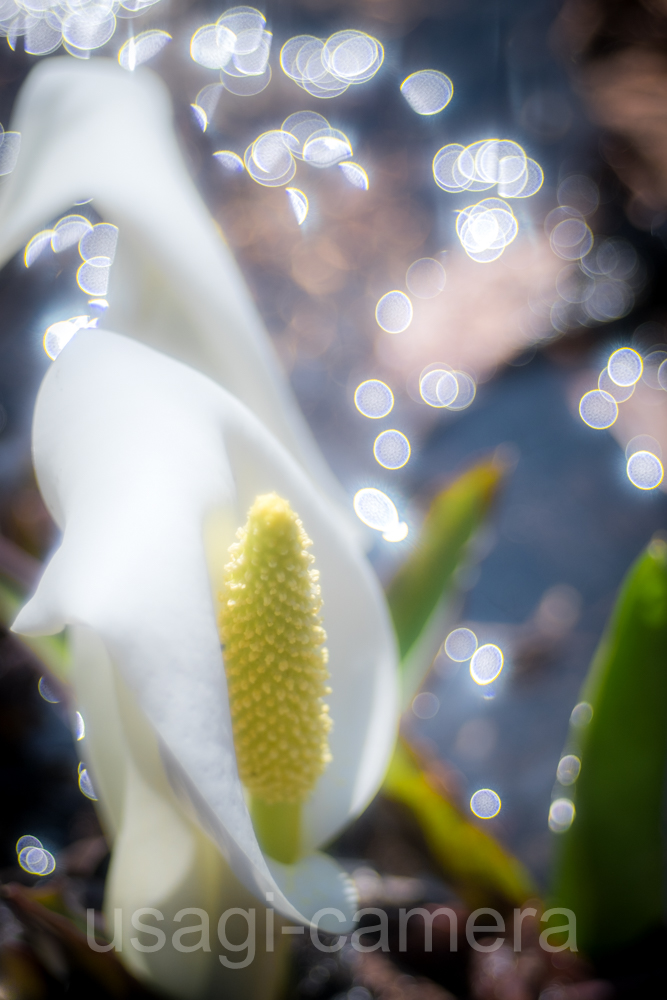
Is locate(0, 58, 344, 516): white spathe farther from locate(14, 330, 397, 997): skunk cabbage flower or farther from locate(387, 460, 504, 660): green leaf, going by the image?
locate(387, 460, 504, 660): green leaf

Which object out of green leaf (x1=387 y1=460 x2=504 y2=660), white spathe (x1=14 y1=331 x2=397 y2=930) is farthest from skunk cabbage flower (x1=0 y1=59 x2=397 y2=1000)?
green leaf (x1=387 y1=460 x2=504 y2=660)

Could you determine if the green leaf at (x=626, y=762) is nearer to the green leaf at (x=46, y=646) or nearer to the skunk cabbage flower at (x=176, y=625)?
the skunk cabbage flower at (x=176, y=625)

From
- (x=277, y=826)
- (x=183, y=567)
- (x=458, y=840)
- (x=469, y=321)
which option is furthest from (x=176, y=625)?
(x=469, y=321)

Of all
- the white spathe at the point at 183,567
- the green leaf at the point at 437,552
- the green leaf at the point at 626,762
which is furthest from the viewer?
the green leaf at the point at 437,552

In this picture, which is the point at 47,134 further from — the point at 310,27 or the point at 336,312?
the point at 310,27

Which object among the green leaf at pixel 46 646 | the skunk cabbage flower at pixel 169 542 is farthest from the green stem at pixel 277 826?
the green leaf at pixel 46 646

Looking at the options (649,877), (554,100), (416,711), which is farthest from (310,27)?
(649,877)

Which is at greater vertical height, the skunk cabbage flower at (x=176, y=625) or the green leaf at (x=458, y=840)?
the skunk cabbage flower at (x=176, y=625)
